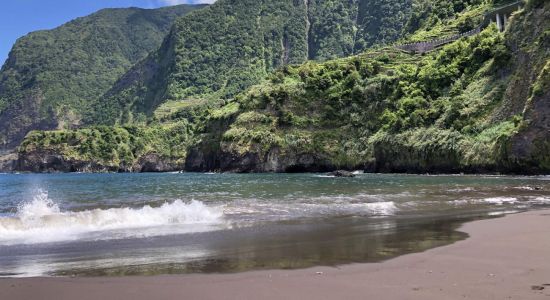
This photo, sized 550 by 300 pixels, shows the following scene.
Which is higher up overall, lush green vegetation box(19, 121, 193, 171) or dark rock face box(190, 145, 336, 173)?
lush green vegetation box(19, 121, 193, 171)

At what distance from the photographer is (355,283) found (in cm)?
962

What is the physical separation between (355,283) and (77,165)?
647 feet

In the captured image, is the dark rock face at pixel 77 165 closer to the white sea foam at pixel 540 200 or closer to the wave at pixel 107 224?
the white sea foam at pixel 540 200

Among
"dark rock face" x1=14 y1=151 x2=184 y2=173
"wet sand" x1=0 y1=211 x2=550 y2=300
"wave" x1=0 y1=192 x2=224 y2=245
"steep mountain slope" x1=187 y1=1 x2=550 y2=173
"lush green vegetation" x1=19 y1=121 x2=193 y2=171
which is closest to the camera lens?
"wet sand" x1=0 y1=211 x2=550 y2=300

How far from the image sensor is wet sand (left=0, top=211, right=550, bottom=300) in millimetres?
8883

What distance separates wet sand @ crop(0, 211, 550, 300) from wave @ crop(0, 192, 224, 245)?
7290mm

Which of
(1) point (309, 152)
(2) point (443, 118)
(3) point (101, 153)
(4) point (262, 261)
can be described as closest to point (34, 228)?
(4) point (262, 261)

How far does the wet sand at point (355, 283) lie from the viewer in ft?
29.1

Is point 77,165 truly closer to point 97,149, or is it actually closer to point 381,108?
point 97,149

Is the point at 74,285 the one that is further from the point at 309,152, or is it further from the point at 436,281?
the point at 309,152

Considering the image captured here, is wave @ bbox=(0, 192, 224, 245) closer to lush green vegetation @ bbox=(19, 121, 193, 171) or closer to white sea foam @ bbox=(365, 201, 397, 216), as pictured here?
white sea foam @ bbox=(365, 201, 397, 216)

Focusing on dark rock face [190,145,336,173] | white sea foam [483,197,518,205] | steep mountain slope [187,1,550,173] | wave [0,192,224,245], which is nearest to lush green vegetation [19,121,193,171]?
steep mountain slope [187,1,550,173]

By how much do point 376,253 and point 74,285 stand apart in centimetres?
718

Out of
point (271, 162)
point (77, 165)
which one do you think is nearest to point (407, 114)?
point (271, 162)
